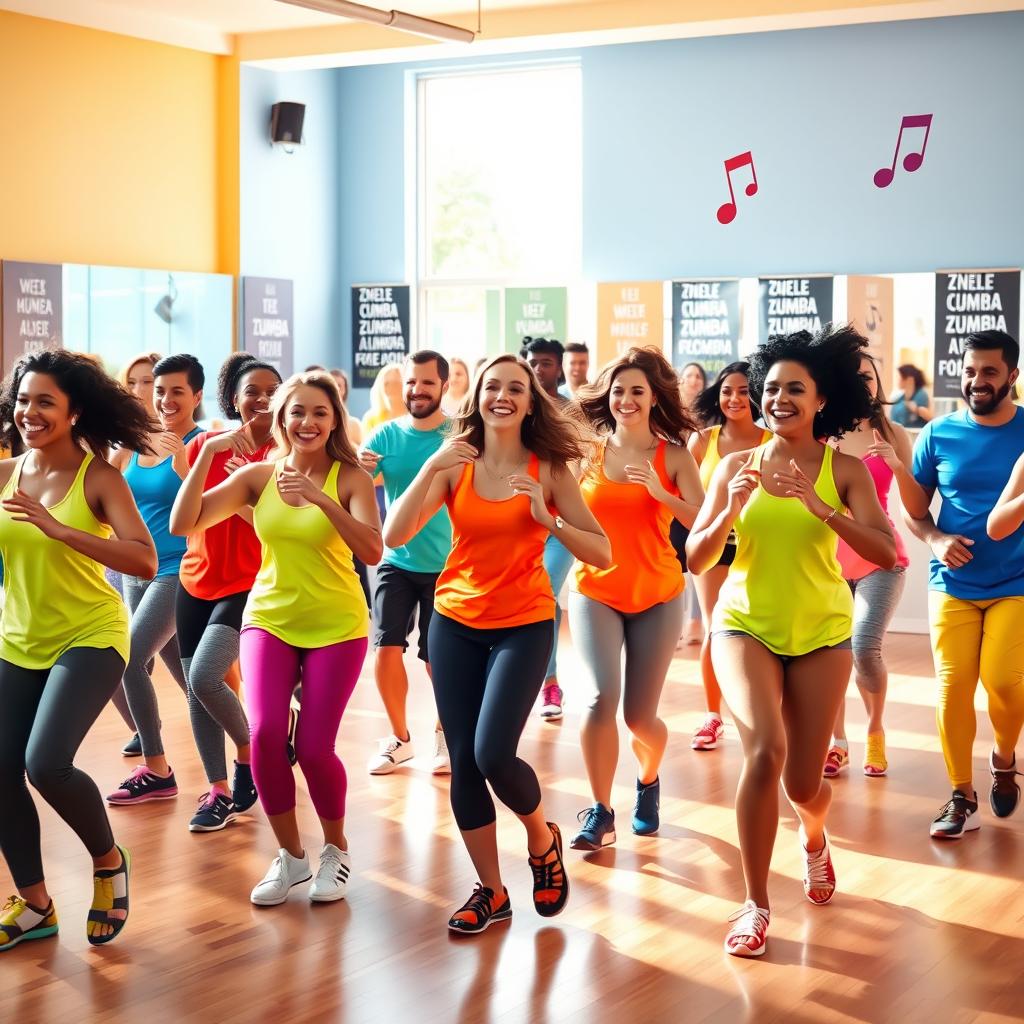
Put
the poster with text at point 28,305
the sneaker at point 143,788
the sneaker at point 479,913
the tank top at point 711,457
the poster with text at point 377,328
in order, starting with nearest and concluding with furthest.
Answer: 1. the sneaker at point 479,913
2. the sneaker at point 143,788
3. the tank top at point 711,457
4. the poster with text at point 28,305
5. the poster with text at point 377,328

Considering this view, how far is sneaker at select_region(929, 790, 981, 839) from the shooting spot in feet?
16.6

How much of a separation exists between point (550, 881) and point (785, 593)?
3.52 ft

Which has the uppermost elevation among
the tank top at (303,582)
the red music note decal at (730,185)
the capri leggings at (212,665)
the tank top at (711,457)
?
the red music note decal at (730,185)

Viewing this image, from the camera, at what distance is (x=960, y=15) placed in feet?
33.7

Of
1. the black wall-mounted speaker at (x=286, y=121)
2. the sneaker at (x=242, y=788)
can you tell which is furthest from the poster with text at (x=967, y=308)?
the sneaker at (x=242, y=788)

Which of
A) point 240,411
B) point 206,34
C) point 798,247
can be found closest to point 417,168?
point 206,34

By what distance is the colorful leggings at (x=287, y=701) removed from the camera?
409 cm

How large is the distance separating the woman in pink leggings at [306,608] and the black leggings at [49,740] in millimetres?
448

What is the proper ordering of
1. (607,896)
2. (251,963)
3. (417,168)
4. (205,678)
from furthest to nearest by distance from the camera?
(417,168), (205,678), (607,896), (251,963)

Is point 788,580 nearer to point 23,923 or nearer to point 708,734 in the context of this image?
point 23,923

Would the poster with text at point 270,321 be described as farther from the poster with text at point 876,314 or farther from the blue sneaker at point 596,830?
the blue sneaker at point 596,830

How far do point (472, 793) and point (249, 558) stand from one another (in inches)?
56.4

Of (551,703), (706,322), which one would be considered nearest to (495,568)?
(551,703)

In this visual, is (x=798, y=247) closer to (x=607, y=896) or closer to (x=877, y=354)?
(x=877, y=354)
